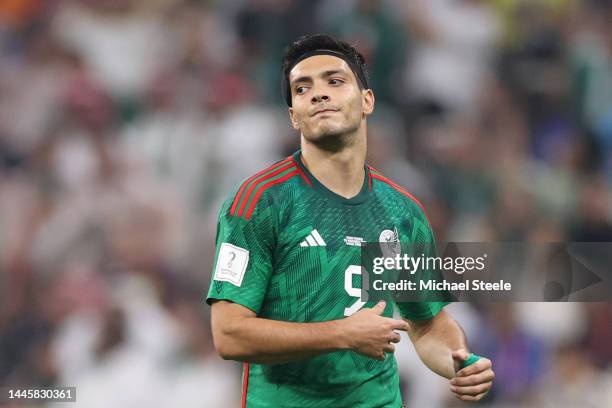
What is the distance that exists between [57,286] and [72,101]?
147 centimetres

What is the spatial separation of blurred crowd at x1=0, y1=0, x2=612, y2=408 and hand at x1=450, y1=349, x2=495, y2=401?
2.39 meters

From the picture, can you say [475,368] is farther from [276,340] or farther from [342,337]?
[276,340]

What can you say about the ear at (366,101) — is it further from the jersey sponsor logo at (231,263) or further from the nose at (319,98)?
the jersey sponsor logo at (231,263)

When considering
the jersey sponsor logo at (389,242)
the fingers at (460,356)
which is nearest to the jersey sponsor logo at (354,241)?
the jersey sponsor logo at (389,242)

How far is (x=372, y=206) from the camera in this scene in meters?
3.46

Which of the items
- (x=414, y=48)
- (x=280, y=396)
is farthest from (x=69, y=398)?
(x=414, y=48)

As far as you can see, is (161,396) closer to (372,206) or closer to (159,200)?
(159,200)

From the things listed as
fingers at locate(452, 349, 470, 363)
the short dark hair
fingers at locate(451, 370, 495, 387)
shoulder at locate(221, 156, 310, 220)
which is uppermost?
the short dark hair

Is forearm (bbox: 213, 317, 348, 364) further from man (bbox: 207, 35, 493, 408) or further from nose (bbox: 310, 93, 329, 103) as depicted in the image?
nose (bbox: 310, 93, 329, 103)

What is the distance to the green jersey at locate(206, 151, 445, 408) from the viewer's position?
307cm

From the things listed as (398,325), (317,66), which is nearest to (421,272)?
(398,325)

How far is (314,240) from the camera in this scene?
3.21 metres

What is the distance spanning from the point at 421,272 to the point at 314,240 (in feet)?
1.95

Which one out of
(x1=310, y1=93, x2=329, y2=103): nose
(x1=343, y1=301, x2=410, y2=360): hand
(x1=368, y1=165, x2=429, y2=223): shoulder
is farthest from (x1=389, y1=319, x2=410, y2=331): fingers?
(x1=310, y1=93, x2=329, y2=103): nose
